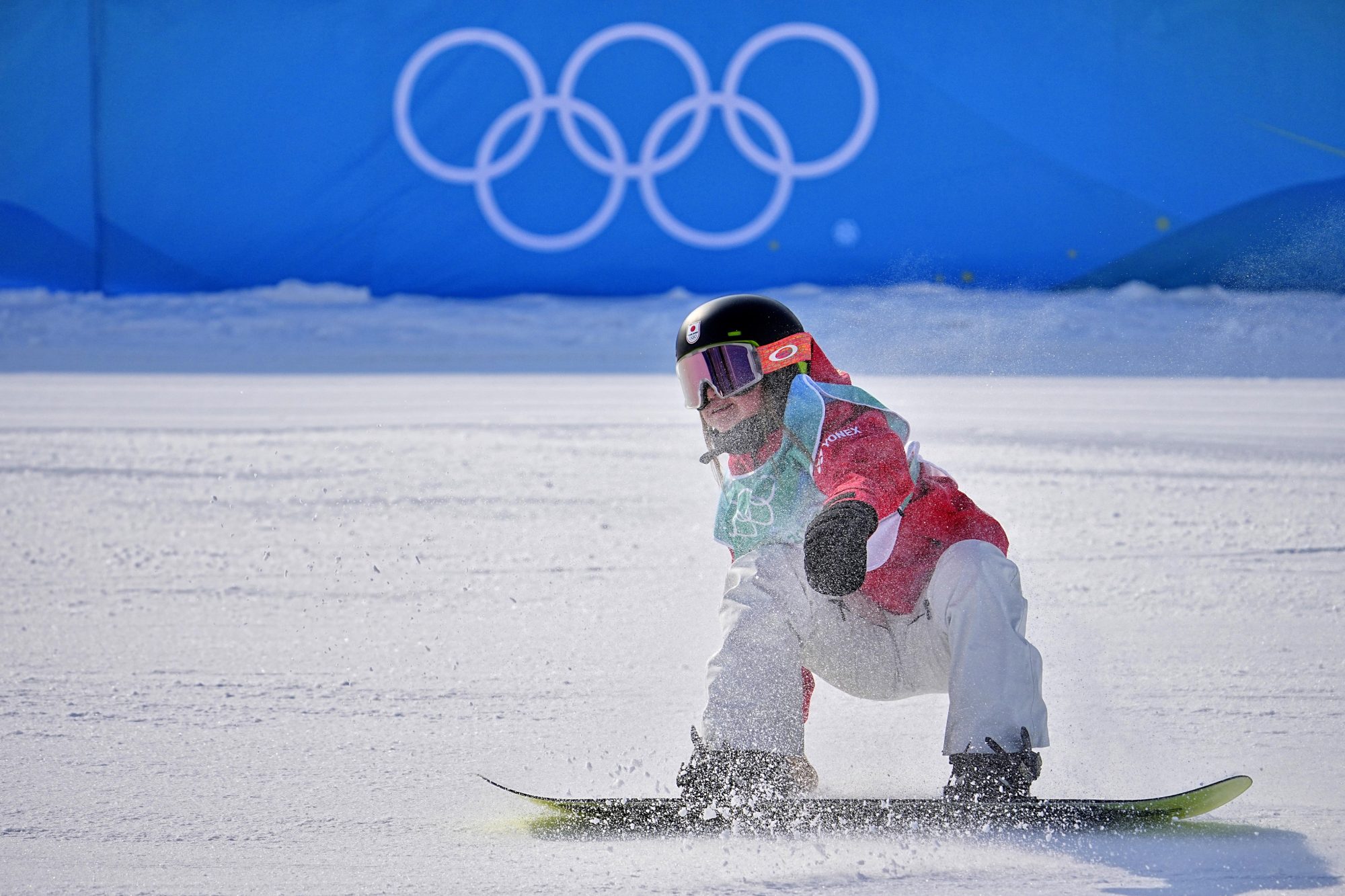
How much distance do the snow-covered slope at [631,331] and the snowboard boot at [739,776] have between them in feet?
20.8

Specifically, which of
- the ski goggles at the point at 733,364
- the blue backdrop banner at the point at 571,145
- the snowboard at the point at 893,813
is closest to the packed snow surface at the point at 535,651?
the snowboard at the point at 893,813

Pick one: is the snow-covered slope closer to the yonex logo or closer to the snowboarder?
the snowboarder

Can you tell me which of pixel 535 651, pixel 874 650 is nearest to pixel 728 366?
pixel 874 650

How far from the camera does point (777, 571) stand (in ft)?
7.70

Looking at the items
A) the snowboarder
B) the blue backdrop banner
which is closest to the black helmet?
the snowboarder

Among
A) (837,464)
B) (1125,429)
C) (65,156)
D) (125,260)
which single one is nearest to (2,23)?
(65,156)

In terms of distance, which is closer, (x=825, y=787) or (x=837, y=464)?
(x=837, y=464)

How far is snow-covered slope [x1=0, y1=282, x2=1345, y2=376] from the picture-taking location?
29.9 ft

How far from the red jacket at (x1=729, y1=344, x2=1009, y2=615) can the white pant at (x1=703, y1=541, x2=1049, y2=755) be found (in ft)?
0.16

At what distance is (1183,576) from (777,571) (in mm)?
2111

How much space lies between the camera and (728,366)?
236cm

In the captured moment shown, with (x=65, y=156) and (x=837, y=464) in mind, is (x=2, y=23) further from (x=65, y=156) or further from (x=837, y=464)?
(x=837, y=464)

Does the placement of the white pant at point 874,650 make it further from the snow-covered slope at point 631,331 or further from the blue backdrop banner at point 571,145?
the blue backdrop banner at point 571,145

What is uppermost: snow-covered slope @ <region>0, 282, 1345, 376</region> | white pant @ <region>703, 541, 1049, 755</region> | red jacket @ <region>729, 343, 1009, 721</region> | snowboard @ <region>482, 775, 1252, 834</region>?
snow-covered slope @ <region>0, 282, 1345, 376</region>
